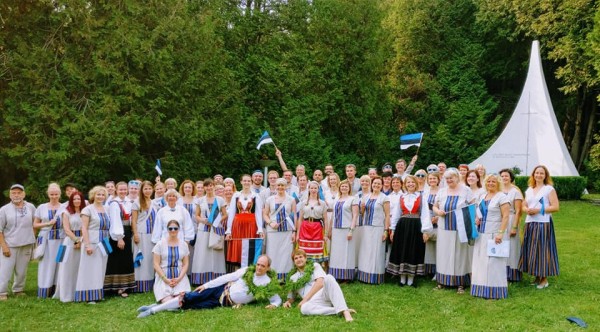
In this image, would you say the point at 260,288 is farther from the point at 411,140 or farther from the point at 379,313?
the point at 411,140

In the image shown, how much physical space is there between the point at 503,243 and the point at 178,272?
13.1 ft

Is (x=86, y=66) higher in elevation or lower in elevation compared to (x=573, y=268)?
higher

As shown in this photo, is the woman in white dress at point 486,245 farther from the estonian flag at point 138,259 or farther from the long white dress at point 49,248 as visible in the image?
the long white dress at point 49,248

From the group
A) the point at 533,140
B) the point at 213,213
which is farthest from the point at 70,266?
the point at 533,140

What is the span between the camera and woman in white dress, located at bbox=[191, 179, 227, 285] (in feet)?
25.7

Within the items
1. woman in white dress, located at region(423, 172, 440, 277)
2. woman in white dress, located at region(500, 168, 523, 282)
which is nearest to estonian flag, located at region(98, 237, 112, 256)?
woman in white dress, located at region(423, 172, 440, 277)

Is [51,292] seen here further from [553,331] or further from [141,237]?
[553,331]

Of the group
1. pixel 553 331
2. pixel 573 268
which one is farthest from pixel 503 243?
pixel 573 268

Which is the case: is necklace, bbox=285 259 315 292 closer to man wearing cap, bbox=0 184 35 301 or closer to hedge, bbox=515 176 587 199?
man wearing cap, bbox=0 184 35 301

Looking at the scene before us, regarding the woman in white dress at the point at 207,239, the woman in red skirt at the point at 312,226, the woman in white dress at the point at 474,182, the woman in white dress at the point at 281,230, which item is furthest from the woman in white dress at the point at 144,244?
the woman in white dress at the point at 474,182

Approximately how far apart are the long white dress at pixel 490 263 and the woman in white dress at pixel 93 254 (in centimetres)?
470

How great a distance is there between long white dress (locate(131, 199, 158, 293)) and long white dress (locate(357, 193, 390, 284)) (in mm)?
2982

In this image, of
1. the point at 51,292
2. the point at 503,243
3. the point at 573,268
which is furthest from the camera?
the point at 573,268

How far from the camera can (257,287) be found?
6.69 m
